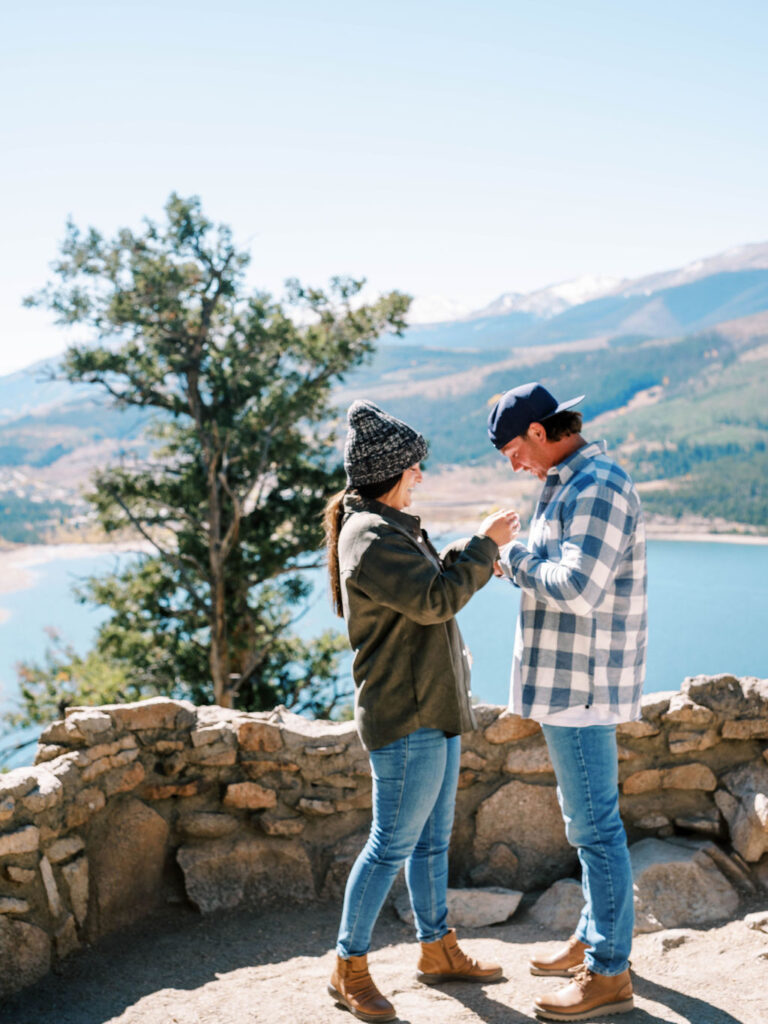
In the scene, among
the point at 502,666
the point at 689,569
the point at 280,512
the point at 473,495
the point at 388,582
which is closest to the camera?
the point at 388,582

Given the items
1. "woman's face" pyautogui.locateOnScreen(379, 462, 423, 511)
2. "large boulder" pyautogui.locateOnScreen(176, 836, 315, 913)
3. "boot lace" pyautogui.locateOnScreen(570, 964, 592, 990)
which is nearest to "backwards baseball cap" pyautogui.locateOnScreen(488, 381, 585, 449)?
"woman's face" pyautogui.locateOnScreen(379, 462, 423, 511)

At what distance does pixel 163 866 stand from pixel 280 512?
9.19 m

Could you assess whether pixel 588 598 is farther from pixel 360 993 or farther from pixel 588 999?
pixel 360 993

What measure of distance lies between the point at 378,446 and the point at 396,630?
0.46m

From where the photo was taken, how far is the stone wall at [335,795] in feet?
10.8

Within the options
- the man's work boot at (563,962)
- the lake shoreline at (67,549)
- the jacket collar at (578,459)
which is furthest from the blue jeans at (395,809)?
the lake shoreline at (67,549)

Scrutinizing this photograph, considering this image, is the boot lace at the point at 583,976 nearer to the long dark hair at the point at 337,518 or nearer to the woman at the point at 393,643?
the woman at the point at 393,643

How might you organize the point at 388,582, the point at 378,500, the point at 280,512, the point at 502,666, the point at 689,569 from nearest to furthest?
the point at 388,582 < the point at 378,500 < the point at 280,512 < the point at 502,666 < the point at 689,569

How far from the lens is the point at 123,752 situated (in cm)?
327

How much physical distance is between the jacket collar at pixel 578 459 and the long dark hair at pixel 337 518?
1.40ft

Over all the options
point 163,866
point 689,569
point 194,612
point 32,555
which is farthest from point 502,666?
point 32,555

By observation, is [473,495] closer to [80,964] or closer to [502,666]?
[502,666]

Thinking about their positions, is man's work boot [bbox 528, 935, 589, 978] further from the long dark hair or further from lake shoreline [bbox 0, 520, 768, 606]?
lake shoreline [bbox 0, 520, 768, 606]

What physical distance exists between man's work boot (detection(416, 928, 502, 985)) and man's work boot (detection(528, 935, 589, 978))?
0.50 feet
